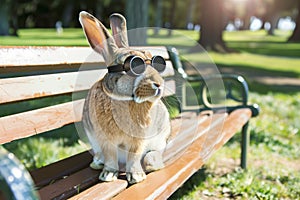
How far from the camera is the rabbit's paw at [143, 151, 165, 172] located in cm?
211

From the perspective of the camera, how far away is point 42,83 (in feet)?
7.57

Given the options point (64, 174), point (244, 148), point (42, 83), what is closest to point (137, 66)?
point (42, 83)

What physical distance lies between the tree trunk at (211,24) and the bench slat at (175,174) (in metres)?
12.4

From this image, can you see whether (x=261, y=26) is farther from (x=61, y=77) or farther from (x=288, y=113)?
(x=61, y=77)

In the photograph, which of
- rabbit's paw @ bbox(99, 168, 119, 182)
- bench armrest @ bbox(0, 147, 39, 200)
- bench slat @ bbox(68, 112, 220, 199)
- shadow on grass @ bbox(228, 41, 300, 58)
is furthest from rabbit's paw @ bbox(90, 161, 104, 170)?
A: shadow on grass @ bbox(228, 41, 300, 58)

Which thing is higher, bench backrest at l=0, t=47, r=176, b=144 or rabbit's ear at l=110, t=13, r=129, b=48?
rabbit's ear at l=110, t=13, r=129, b=48

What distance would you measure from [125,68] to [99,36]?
0.64 feet

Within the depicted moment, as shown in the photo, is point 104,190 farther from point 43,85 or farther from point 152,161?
point 43,85

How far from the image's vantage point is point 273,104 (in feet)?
22.2

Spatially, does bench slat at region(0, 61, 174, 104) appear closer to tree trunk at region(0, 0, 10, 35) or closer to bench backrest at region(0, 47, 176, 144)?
bench backrest at region(0, 47, 176, 144)

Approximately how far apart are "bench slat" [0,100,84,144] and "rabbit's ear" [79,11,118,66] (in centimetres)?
62

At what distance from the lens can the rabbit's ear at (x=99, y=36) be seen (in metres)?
1.80

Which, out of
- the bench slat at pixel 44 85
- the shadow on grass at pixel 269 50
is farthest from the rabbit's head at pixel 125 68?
the shadow on grass at pixel 269 50

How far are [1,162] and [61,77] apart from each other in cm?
154
